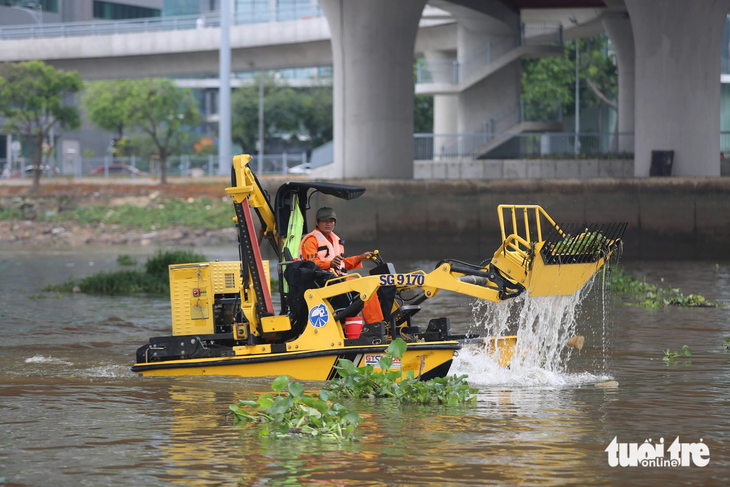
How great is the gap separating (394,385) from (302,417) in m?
1.62

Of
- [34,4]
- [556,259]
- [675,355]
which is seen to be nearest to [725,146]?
[675,355]

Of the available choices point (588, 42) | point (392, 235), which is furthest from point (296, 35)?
point (392, 235)

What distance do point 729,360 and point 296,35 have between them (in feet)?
136

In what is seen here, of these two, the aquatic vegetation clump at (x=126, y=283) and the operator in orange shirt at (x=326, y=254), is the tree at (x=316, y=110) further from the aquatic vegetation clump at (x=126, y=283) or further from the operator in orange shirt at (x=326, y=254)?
the operator in orange shirt at (x=326, y=254)

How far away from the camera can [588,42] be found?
60969mm

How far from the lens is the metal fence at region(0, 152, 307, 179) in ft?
179

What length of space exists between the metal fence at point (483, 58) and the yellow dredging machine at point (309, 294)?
33.1m

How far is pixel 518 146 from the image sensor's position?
41719 millimetres

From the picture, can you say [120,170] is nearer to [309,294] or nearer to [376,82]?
[376,82]

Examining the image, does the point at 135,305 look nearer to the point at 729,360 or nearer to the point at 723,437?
the point at 729,360

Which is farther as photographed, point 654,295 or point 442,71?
point 442,71

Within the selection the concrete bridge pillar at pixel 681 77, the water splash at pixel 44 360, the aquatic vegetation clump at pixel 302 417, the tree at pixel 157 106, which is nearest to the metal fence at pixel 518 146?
the concrete bridge pillar at pixel 681 77

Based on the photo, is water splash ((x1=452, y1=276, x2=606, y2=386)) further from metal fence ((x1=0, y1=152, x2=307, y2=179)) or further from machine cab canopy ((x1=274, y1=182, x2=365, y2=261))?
metal fence ((x1=0, y1=152, x2=307, y2=179))

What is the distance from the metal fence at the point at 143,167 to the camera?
5453 cm
